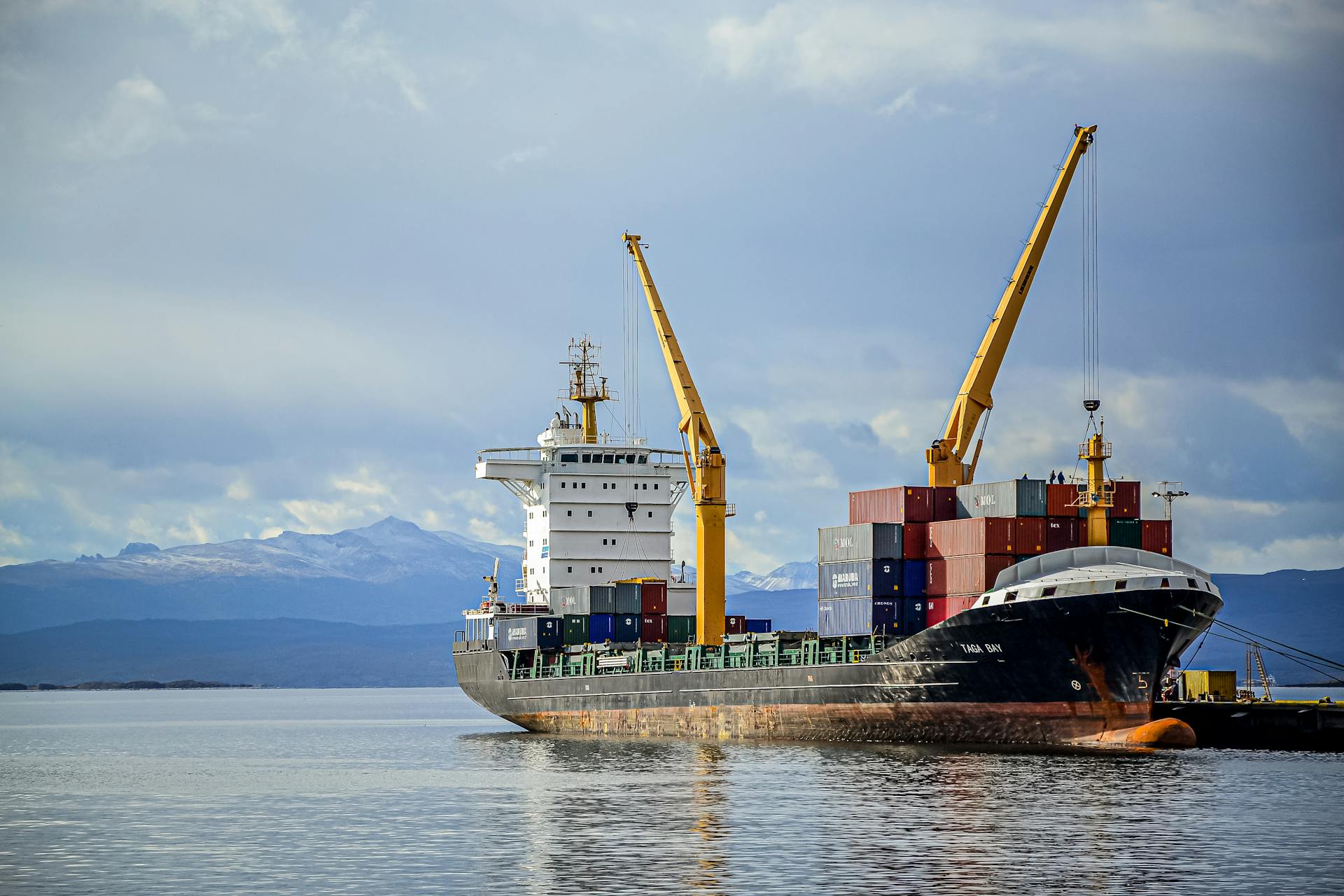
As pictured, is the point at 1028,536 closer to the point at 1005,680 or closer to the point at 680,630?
the point at 1005,680

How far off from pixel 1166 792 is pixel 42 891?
2477 cm

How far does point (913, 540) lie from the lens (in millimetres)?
55344

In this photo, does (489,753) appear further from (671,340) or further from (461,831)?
(461,831)

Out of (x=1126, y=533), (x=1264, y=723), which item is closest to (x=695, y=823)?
(x=1126, y=533)

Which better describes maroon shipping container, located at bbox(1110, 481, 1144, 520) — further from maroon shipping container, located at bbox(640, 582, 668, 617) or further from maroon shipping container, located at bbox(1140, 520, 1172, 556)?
maroon shipping container, located at bbox(640, 582, 668, 617)

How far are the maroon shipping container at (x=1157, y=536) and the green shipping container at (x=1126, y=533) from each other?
0.96ft

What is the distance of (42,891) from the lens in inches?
1111

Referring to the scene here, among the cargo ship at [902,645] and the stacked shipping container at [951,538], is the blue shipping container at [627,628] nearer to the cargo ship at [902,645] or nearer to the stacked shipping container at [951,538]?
the cargo ship at [902,645]

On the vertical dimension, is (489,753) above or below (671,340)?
below

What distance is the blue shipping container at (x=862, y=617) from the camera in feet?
179

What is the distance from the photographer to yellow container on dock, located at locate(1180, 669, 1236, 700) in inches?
2327

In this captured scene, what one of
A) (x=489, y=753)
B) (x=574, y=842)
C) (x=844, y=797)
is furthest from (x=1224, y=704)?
(x=574, y=842)

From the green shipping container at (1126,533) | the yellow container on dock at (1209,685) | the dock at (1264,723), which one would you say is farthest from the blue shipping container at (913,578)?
the yellow container on dock at (1209,685)

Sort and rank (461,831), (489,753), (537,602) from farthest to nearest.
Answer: (537,602), (489,753), (461,831)
